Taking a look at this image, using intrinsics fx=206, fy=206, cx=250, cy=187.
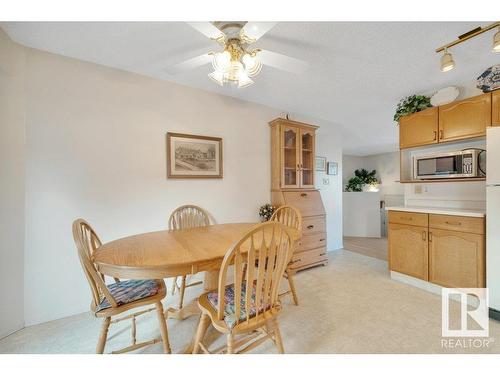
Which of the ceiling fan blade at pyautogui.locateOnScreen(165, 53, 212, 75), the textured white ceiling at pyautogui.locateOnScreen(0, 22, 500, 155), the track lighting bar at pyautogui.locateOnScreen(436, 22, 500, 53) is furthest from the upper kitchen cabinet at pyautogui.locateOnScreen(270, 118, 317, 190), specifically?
the track lighting bar at pyautogui.locateOnScreen(436, 22, 500, 53)

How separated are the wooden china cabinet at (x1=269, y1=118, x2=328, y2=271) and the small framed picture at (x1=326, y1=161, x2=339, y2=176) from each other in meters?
0.78

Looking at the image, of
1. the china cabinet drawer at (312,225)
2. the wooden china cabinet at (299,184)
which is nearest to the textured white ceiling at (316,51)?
the wooden china cabinet at (299,184)

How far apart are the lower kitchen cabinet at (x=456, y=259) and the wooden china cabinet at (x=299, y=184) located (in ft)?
3.83

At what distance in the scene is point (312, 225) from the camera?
2.81 meters

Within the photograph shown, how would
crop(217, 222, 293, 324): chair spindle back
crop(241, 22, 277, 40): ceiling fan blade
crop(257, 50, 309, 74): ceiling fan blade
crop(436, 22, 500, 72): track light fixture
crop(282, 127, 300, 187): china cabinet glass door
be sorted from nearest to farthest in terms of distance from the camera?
crop(217, 222, 293, 324): chair spindle back
crop(241, 22, 277, 40): ceiling fan blade
crop(436, 22, 500, 72): track light fixture
crop(257, 50, 309, 74): ceiling fan blade
crop(282, 127, 300, 187): china cabinet glass door

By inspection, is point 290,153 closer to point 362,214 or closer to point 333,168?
point 333,168

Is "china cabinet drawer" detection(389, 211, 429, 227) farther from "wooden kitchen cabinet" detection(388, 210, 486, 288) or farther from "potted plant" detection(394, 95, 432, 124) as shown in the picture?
"potted plant" detection(394, 95, 432, 124)

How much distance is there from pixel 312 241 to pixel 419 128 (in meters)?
1.87

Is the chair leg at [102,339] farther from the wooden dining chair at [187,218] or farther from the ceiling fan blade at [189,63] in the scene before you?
the ceiling fan blade at [189,63]

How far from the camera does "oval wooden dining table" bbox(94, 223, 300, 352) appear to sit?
1017 mm

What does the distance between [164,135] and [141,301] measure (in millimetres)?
1624

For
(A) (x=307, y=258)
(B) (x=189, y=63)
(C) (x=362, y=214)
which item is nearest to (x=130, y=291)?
(B) (x=189, y=63)
